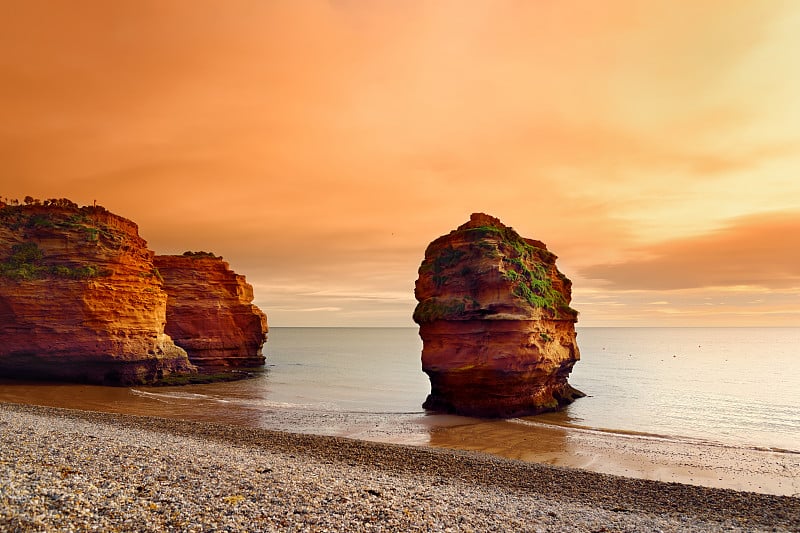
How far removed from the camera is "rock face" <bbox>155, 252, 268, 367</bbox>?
5362 centimetres

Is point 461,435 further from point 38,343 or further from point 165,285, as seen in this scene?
point 165,285

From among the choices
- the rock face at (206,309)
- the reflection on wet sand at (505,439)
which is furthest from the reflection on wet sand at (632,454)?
the rock face at (206,309)

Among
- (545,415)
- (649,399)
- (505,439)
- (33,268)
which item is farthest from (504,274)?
(33,268)

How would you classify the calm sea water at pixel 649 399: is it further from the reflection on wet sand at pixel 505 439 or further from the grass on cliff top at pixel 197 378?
the reflection on wet sand at pixel 505 439

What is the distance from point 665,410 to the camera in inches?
1356

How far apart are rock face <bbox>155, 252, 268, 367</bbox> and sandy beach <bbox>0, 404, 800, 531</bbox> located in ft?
119

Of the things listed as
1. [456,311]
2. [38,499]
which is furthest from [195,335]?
[38,499]

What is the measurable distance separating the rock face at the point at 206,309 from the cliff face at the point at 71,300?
1268 centimetres

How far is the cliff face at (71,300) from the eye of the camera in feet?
120

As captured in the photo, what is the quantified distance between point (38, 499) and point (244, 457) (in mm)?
6748

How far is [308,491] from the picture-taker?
1102 centimetres

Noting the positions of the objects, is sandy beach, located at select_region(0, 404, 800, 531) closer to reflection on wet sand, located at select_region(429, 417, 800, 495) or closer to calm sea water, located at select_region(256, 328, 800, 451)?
reflection on wet sand, located at select_region(429, 417, 800, 495)

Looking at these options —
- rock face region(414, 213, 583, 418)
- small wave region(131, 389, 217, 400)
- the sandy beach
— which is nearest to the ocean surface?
small wave region(131, 389, 217, 400)

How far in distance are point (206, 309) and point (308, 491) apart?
48.7 metres
